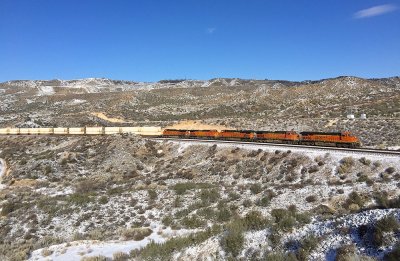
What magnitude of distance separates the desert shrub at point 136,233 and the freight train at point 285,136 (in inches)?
930

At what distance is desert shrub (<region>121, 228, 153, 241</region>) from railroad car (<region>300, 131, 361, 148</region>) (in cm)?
2355

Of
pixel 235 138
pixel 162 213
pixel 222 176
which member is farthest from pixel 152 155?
pixel 162 213

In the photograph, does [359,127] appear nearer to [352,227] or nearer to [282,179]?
[282,179]

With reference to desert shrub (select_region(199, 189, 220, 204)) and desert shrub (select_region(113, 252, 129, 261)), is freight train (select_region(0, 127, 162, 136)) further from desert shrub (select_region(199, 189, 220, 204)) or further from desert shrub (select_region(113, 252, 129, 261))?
desert shrub (select_region(113, 252, 129, 261))

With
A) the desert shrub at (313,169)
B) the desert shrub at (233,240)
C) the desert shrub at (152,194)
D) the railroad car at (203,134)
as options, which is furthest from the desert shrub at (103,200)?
the railroad car at (203,134)

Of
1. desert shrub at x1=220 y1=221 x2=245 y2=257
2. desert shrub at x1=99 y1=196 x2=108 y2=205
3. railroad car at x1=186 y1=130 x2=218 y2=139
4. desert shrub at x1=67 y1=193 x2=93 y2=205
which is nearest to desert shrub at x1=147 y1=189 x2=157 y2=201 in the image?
desert shrub at x1=99 y1=196 x2=108 y2=205

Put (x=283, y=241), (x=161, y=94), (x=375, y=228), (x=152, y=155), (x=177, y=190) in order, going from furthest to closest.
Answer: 1. (x=161, y=94)
2. (x=152, y=155)
3. (x=177, y=190)
4. (x=283, y=241)
5. (x=375, y=228)

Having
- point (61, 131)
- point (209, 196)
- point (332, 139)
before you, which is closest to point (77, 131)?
point (61, 131)

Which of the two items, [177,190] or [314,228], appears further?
[177,190]

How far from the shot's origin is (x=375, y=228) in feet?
41.1

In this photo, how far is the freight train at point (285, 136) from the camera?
37.8 meters

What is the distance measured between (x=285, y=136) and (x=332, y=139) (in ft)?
20.0

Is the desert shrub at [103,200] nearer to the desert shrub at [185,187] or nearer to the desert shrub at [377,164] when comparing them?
the desert shrub at [185,187]

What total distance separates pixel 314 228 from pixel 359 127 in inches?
1590
